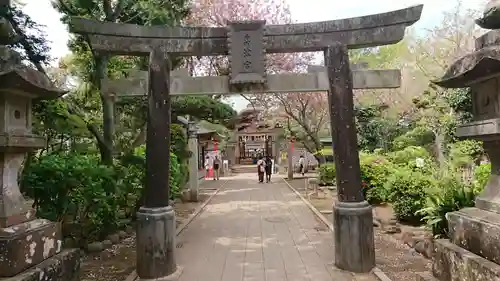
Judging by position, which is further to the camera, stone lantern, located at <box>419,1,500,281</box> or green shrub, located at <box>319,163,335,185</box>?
green shrub, located at <box>319,163,335,185</box>

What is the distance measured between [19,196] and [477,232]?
4514 mm

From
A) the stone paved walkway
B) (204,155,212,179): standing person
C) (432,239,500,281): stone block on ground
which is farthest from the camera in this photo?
(204,155,212,179): standing person

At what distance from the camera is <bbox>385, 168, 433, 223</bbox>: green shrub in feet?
27.4

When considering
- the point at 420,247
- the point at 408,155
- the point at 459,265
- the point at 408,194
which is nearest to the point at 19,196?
the point at 459,265

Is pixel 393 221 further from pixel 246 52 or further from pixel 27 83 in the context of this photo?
pixel 27 83

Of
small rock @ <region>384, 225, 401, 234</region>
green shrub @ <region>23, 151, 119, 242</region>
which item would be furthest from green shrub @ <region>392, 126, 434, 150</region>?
green shrub @ <region>23, 151, 119, 242</region>

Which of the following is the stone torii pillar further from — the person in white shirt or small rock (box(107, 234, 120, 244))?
the person in white shirt

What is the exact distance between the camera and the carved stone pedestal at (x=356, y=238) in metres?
5.64

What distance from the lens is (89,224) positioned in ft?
25.1

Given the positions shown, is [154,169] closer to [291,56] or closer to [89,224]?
[89,224]

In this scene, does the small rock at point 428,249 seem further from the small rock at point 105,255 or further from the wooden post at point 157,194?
the small rock at point 105,255

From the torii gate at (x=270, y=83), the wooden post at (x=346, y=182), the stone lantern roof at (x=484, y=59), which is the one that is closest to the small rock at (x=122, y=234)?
the torii gate at (x=270, y=83)

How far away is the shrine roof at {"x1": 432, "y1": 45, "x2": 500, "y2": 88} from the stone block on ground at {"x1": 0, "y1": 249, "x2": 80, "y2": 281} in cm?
446

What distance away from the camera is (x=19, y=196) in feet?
12.2
